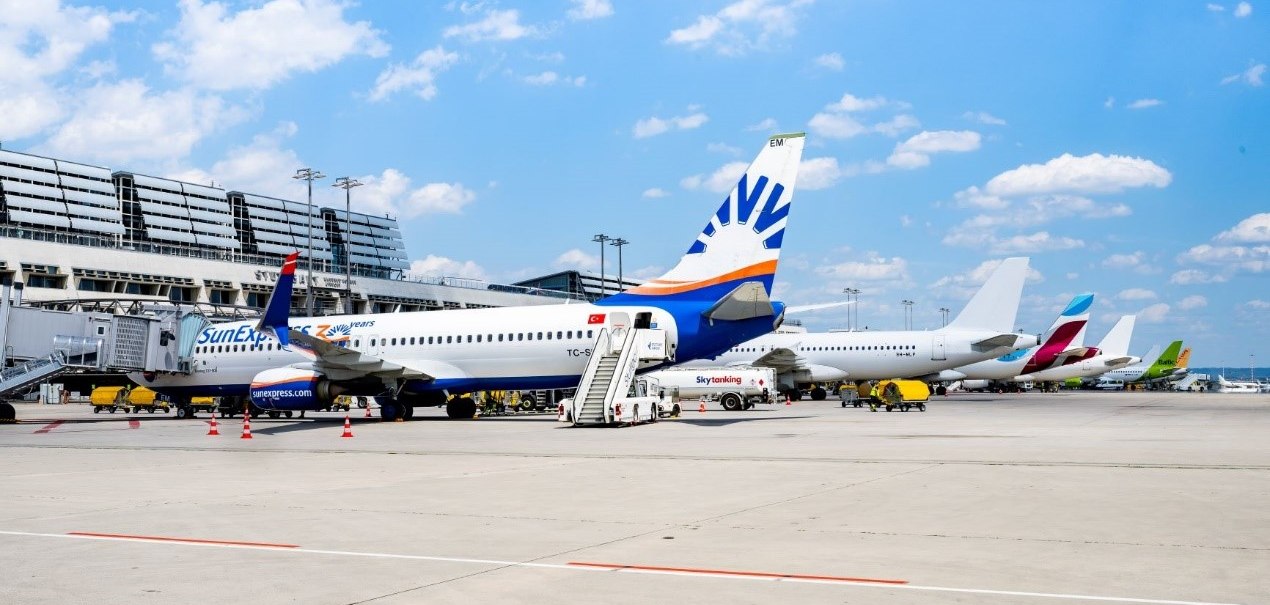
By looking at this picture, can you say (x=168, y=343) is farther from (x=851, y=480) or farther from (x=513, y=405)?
(x=851, y=480)

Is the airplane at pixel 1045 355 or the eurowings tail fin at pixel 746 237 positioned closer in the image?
the eurowings tail fin at pixel 746 237

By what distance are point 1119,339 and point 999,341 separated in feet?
154

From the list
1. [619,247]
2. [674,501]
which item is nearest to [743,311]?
[674,501]

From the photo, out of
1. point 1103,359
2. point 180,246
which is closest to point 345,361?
point 180,246

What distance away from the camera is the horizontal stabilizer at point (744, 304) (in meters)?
28.9

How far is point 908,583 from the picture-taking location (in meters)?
A: 6.64

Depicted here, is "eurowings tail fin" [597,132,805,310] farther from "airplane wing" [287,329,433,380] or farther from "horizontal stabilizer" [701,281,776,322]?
"airplane wing" [287,329,433,380]

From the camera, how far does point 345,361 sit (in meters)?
31.7

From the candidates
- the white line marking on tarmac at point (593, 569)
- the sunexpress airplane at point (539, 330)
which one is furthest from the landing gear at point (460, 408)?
the white line marking on tarmac at point (593, 569)

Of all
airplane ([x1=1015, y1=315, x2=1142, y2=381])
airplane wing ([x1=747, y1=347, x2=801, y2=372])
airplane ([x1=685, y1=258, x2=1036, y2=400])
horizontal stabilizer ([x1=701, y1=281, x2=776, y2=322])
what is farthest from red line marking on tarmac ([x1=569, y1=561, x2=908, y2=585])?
airplane ([x1=1015, y1=315, x2=1142, y2=381])

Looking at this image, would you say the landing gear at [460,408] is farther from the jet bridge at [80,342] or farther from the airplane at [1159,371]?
the airplane at [1159,371]

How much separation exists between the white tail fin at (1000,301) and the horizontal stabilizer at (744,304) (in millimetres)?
29075

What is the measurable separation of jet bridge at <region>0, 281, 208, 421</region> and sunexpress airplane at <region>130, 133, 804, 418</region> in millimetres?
4405

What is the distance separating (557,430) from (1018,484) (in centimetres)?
1558
